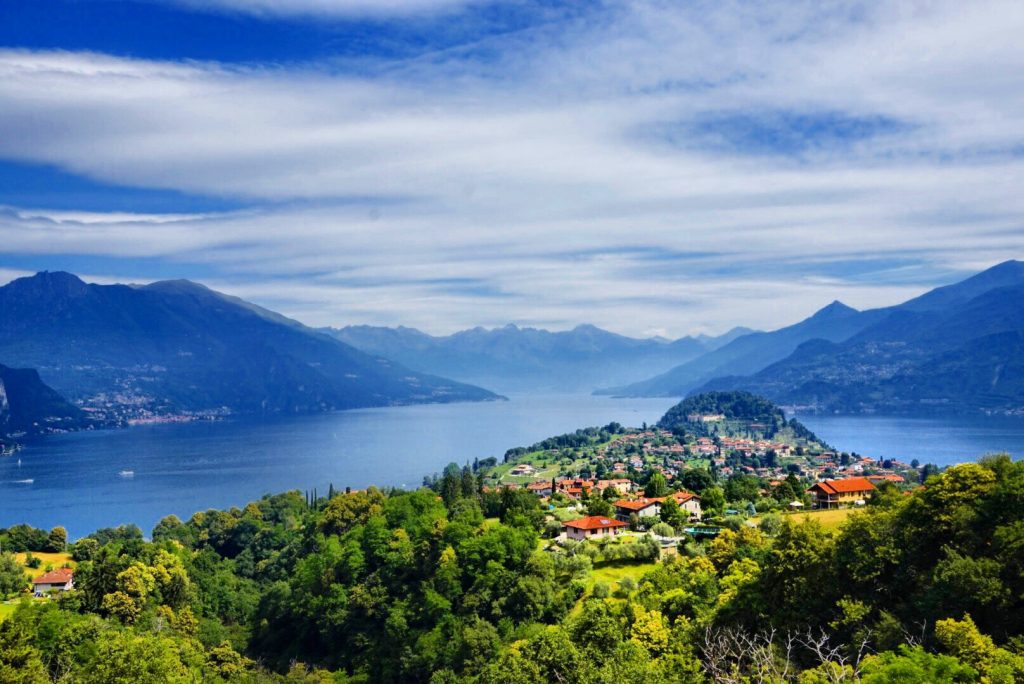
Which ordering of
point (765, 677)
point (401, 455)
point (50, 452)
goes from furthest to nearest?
point (50, 452), point (401, 455), point (765, 677)

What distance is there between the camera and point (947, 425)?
160750 millimetres

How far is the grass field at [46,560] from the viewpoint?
4375 centimetres

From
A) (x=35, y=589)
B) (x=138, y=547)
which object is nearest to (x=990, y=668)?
(x=138, y=547)

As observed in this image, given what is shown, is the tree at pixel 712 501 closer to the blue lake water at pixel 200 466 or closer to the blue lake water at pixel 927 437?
the blue lake water at pixel 200 466

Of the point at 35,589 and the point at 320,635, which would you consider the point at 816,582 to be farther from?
the point at 35,589

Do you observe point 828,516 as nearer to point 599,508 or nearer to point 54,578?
point 599,508

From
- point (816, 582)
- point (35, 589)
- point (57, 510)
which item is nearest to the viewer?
point (816, 582)

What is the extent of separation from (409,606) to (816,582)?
17.5 meters

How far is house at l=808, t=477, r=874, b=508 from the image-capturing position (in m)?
43.2

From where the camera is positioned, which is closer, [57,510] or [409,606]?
[409,606]

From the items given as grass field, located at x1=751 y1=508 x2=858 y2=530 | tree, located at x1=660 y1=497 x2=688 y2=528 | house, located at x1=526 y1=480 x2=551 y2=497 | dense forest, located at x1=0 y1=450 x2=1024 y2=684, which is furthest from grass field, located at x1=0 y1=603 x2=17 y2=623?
house, located at x1=526 y1=480 x2=551 y2=497

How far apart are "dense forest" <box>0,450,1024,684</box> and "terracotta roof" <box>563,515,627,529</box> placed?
192 centimetres

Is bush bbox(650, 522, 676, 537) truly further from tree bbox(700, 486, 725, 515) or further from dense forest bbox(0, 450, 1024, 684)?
tree bbox(700, 486, 725, 515)

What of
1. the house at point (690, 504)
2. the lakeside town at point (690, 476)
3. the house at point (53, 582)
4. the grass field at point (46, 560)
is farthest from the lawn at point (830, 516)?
the grass field at point (46, 560)
